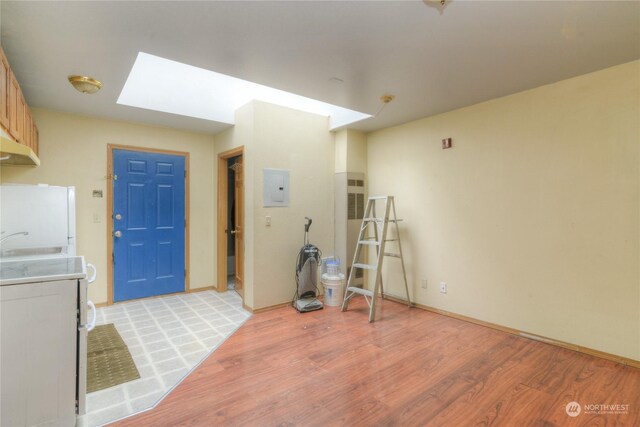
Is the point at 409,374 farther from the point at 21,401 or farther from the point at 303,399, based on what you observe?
the point at 21,401

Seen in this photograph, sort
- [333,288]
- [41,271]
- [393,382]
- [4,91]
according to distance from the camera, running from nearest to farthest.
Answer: [41,271]
[4,91]
[393,382]
[333,288]

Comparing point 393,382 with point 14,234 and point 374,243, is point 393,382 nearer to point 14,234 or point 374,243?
point 374,243

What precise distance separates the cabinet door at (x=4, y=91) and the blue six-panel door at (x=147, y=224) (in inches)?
72.4

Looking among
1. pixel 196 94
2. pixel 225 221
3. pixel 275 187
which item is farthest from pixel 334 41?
pixel 225 221

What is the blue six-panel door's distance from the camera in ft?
13.1

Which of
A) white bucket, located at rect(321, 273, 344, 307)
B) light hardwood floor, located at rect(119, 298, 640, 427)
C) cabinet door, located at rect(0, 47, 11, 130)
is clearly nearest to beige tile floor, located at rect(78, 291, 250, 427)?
light hardwood floor, located at rect(119, 298, 640, 427)

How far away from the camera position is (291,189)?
406cm

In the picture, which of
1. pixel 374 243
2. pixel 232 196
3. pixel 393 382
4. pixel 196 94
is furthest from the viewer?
pixel 232 196

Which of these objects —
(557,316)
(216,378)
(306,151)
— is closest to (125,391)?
(216,378)

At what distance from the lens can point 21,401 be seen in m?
1.62

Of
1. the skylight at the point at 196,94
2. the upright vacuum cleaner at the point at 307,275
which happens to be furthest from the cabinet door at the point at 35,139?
the upright vacuum cleaner at the point at 307,275

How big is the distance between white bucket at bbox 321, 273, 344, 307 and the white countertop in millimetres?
2619

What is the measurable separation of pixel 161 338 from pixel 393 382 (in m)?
2.19

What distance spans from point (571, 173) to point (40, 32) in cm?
412
